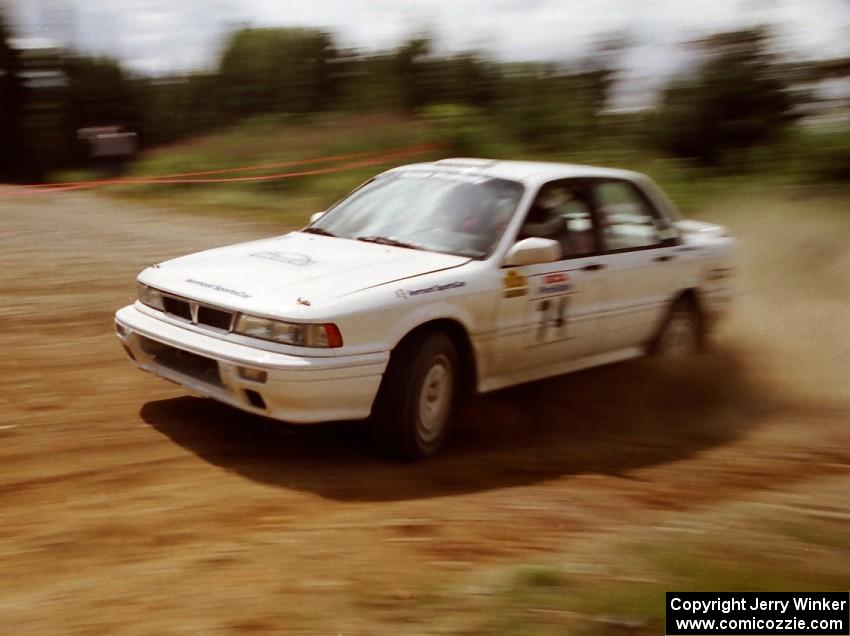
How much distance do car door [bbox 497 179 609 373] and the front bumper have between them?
3.37ft

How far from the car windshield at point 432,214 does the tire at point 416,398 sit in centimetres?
70

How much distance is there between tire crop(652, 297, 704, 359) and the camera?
7336 millimetres

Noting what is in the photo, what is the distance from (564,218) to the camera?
6430 millimetres

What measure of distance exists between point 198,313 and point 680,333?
373 cm

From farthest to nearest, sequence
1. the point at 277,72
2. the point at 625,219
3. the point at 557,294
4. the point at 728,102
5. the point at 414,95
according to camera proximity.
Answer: the point at 277,72
the point at 414,95
the point at 728,102
the point at 625,219
the point at 557,294

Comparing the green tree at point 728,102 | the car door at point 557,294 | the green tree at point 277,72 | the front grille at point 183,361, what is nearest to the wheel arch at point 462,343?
the car door at point 557,294

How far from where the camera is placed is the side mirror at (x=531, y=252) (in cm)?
577

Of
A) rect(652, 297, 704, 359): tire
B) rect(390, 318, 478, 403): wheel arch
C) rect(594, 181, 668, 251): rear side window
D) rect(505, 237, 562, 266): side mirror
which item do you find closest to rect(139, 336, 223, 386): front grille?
rect(390, 318, 478, 403): wheel arch

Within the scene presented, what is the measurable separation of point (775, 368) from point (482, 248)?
3252 millimetres

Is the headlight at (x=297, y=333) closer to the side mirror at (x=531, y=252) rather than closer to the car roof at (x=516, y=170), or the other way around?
the side mirror at (x=531, y=252)

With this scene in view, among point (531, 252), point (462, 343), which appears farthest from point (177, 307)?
point (531, 252)

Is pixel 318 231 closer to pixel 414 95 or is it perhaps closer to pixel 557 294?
pixel 557 294

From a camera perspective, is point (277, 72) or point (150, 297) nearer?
point (150, 297)

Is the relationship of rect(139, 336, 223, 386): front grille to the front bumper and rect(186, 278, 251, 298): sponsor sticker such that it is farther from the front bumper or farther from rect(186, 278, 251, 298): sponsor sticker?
rect(186, 278, 251, 298): sponsor sticker
